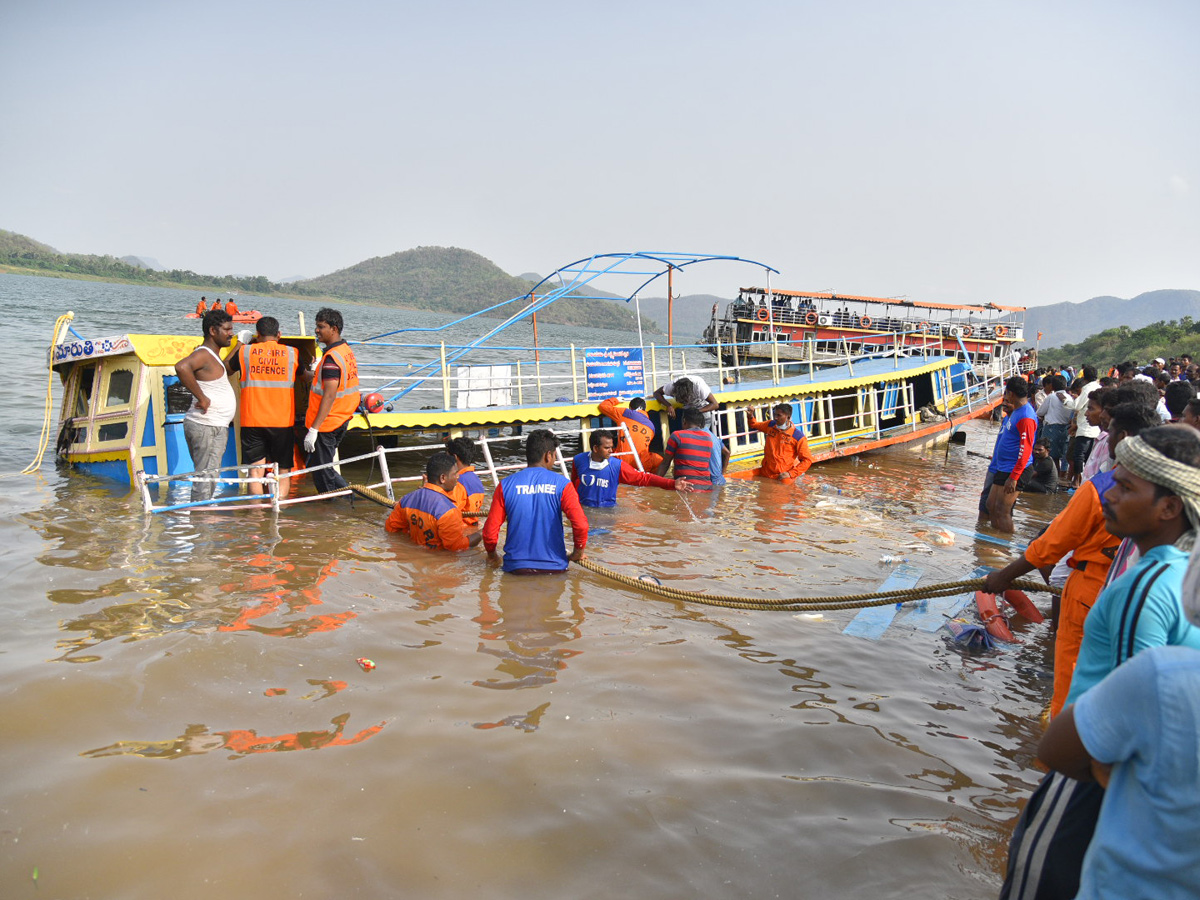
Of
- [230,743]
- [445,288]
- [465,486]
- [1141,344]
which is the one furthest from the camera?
[445,288]

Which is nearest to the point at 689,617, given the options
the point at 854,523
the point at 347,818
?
the point at 347,818

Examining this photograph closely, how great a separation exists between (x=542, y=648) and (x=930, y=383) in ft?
57.3

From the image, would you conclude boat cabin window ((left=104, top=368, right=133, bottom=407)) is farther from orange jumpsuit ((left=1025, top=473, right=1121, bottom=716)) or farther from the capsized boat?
orange jumpsuit ((left=1025, top=473, right=1121, bottom=716))

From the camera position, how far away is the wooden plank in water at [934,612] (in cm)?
601

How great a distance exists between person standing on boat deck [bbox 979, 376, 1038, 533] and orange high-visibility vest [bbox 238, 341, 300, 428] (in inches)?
288

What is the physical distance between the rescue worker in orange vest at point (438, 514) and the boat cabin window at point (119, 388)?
4.00m

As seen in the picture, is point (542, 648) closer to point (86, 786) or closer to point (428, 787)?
point (428, 787)

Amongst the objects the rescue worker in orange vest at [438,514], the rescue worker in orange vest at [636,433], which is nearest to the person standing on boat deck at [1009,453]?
the rescue worker in orange vest at [636,433]

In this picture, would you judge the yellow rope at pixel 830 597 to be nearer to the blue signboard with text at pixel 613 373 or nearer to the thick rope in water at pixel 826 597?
the thick rope in water at pixel 826 597

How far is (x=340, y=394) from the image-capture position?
8219 mm

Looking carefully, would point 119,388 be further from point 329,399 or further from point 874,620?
point 874,620

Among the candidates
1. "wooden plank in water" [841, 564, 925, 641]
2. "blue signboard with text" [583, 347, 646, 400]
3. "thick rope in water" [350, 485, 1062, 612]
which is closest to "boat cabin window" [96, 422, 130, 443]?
"thick rope in water" [350, 485, 1062, 612]

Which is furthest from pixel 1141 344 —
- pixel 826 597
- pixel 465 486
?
pixel 826 597

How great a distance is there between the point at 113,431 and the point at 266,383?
8.04 feet
